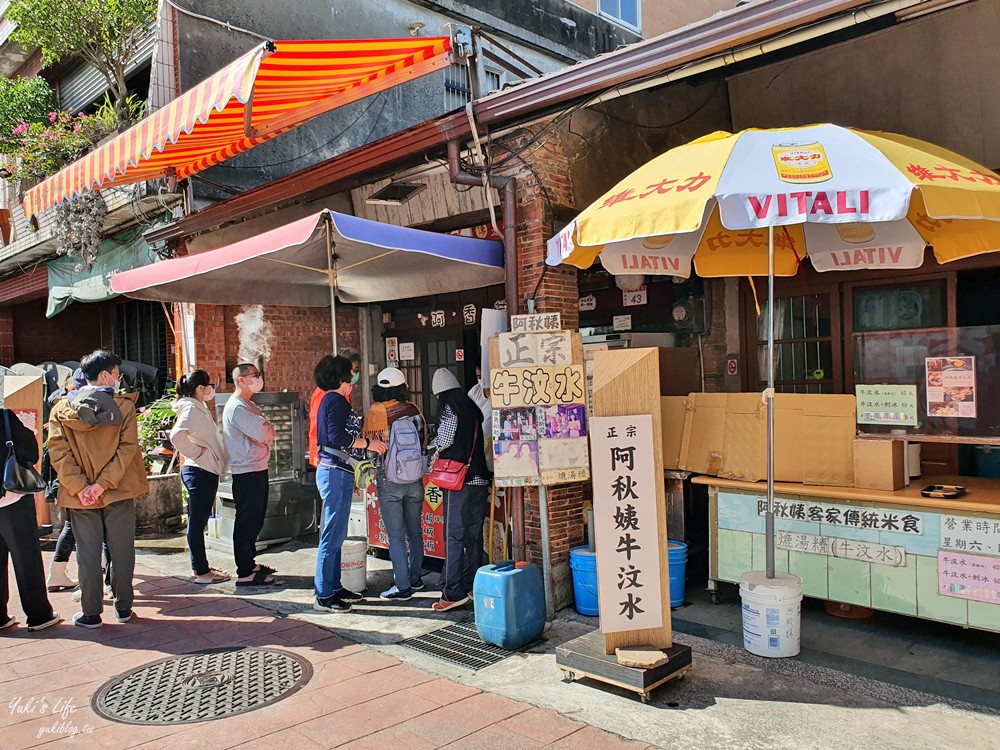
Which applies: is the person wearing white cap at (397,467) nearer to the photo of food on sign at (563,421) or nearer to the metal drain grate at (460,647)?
the metal drain grate at (460,647)

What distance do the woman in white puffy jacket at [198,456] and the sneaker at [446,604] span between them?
2519 millimetres

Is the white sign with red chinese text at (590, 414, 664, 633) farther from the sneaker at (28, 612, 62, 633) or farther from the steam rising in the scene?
the steam rising

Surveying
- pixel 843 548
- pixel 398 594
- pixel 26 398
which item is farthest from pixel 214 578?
pixel 843 548

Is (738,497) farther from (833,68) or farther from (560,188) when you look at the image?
(833,68)

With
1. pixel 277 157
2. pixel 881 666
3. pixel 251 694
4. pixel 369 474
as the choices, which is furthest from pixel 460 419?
pixel 277 157

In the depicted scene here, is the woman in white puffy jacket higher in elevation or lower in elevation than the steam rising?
lower

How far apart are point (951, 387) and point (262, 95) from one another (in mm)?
6340

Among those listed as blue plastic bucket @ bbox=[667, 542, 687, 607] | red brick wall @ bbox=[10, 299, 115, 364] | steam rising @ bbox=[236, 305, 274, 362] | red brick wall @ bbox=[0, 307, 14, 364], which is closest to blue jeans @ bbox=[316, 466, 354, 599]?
blue plastic bucket @ bbox=[667, 542, 687, 607]

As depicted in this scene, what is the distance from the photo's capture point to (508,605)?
5.11 metres

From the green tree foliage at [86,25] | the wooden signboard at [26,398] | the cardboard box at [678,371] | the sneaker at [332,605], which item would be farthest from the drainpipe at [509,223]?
the green tree foliage at [86,25]

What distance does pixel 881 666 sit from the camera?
15.7 feet

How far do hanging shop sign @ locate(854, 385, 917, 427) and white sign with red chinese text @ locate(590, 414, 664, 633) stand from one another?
2134mm

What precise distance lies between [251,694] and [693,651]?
2962mm

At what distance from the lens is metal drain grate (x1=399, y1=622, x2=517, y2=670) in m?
5.05
